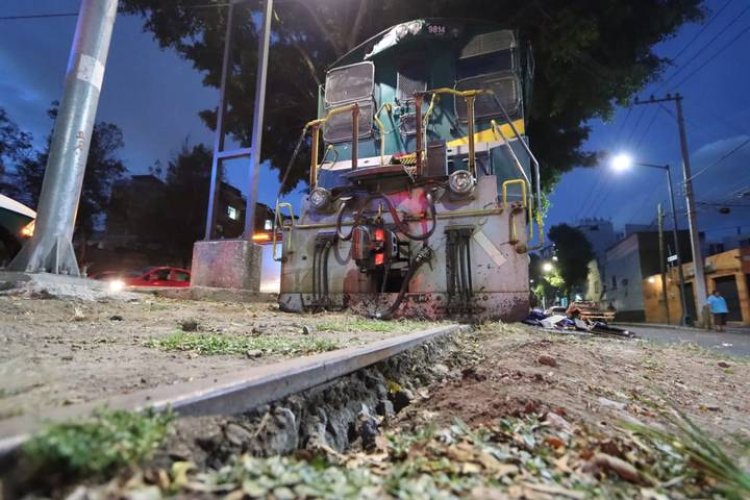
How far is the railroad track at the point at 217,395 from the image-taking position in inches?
34.5

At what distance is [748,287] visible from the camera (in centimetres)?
1839

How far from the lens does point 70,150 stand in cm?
468

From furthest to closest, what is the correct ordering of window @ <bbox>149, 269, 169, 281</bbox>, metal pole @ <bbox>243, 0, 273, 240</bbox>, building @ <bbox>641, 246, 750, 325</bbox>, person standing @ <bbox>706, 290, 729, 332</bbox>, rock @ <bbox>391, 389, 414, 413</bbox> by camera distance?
building @ <bbox>641, 246, 750, 325</bbox>, person standing @ <bbox>706, 290, 729, 332</bbox>, window @ <bbox>149, 269, 169, 281</bbox>, metal pole @ <bbox>243, 0, 273, 240</bbox>, rock @ <bbox>391, 389, 414, 413</bbox>

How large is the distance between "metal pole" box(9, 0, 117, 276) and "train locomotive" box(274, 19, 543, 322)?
2367 mm

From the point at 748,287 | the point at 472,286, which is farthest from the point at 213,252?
the point at 748,287

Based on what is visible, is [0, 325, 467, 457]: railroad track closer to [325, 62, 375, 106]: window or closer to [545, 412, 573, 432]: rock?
[545, 412, 573, 432]: rock

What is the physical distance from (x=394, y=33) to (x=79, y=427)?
22.1 ft

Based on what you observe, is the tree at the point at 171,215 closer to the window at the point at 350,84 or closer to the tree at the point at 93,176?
the tree at the point at 93,176

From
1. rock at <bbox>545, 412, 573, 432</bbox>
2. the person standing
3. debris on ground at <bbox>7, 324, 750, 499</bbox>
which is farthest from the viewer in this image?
the person standing

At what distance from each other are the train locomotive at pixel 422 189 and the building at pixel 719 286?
60.9 ft

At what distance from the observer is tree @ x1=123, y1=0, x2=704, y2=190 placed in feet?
27.7

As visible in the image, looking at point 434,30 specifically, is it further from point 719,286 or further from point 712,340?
point 719,286

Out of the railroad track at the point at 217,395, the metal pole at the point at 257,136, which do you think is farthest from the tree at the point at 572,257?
the railroad track at the point at 217,395

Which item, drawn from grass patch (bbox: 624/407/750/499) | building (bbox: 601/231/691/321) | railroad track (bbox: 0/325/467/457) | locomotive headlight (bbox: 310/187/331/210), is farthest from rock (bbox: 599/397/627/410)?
building (bbox: 601/231/691/321)
